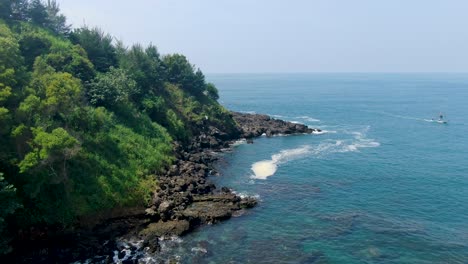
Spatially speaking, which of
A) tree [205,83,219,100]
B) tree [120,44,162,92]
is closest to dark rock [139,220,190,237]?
tree [120,44,162,92]

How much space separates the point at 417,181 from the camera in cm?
6506

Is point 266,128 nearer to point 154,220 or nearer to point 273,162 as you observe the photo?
point 273,162

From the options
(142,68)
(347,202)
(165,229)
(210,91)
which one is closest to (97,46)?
(142,68)

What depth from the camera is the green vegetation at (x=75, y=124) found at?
4275 centimetres

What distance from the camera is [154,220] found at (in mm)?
49406

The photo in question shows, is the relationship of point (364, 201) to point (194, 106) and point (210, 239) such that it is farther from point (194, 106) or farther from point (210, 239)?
point (194, 106)

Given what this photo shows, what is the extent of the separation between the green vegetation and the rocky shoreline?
199cm

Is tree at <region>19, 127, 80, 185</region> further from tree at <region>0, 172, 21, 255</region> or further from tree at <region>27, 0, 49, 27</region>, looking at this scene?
tree at <region>27, 0, 49, 27</region>

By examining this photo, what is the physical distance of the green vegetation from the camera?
4275 centimetres

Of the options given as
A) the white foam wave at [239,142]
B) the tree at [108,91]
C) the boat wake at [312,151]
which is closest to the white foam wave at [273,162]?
the boat wake at [312,151]

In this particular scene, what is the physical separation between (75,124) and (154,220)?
20.0 m

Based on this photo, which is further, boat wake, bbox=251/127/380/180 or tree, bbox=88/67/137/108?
boat wake, bbox=251/127/380/180

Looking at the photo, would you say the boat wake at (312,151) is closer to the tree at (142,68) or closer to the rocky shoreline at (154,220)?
the rocky shoreline at (154,220)

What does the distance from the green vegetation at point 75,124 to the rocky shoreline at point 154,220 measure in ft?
6.52
